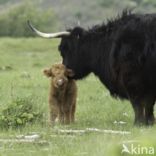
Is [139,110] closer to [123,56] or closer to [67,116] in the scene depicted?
[123,56]

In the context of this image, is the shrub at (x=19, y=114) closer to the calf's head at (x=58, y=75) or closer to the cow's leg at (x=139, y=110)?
the calf's head at (x=58, y=75)

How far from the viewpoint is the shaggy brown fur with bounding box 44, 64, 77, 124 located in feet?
43.1

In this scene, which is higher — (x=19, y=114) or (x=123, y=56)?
(x=123, y=56)

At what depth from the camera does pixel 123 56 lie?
12.7m

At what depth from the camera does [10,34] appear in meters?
70.4

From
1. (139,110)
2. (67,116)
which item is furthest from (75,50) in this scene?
(139,110)

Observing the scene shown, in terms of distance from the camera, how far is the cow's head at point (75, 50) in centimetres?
1422

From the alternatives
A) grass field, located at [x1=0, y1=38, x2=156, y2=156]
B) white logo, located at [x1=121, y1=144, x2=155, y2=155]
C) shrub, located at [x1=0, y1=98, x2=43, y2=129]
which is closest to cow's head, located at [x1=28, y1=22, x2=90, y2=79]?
grass field, located at [x1=0, y1=38, x2=156, y2=156]

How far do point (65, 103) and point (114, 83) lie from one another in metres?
0.98

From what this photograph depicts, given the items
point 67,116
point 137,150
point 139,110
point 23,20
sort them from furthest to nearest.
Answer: point 23,20 < point 67,116 < point 139,110 < point 137,150

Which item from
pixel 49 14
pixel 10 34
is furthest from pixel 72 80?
pixel 49 14

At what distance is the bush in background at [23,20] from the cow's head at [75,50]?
5199 cm

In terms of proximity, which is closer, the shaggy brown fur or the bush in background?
the shaggy brown fur

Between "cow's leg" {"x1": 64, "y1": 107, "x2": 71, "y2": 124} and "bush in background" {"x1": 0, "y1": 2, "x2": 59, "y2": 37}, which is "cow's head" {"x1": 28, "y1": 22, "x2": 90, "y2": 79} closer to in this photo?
"cow's leg" {"x1": 64, "y1": 107, "x2": 71, "y2": 124}
